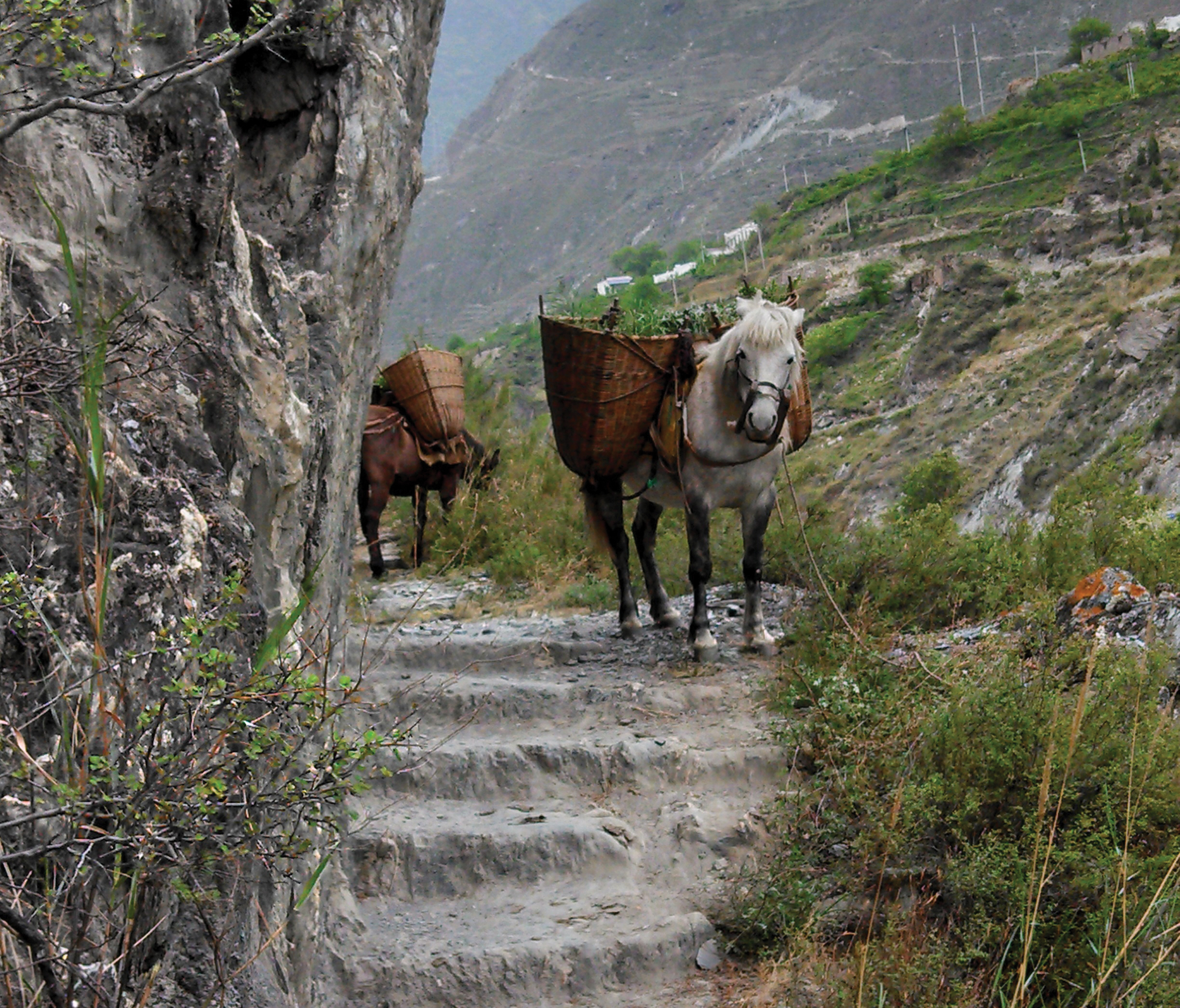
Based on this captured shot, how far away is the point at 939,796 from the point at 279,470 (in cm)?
296

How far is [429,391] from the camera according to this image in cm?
1097

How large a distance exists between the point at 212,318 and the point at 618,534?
16.9 ft

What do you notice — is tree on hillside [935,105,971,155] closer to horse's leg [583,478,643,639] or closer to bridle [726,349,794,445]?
horse's leg [583,478,643,639]

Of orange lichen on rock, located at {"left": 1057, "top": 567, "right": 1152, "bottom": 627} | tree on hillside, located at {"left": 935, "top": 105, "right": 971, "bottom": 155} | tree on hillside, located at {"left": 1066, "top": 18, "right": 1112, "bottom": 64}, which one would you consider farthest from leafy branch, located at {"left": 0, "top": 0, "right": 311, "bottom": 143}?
tree on hillside, located at {"left": 1066, "top": 18, "right": 1112, "bottom": 64}

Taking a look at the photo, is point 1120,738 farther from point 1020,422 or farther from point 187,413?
point 1020,422

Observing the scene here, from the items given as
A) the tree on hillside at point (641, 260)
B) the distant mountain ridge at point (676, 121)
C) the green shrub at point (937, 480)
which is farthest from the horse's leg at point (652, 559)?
the distant mountain ridge at point (676, 121)

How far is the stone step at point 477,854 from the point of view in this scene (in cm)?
535

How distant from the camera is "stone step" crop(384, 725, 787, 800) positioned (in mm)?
5980

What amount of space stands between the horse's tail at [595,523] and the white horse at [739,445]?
411 mm

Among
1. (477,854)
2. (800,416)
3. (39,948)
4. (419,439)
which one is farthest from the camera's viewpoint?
(419,439)

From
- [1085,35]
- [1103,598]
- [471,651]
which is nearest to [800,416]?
[1103,598]

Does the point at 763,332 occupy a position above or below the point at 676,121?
below

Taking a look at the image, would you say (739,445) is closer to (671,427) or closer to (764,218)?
(671,427)

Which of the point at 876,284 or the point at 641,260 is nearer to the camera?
the point at 876,284
